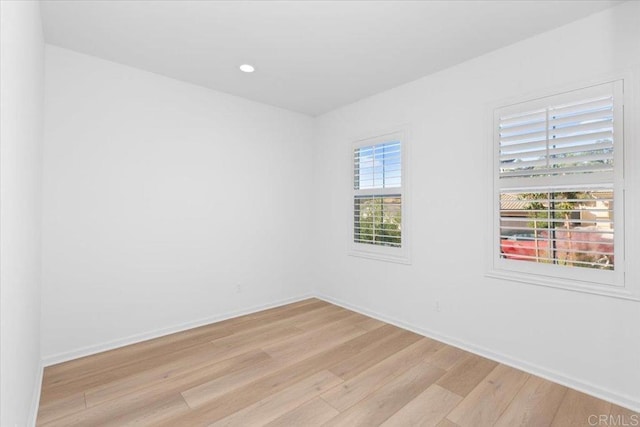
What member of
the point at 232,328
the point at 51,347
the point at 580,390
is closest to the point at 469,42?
the point at 580,390

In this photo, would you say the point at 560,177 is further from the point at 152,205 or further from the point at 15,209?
the point at 152,205

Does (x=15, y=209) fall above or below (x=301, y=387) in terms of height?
above

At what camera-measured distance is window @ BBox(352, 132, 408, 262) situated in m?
3.39

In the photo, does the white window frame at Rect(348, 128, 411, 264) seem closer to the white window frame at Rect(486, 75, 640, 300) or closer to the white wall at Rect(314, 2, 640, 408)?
the white wall at Rect(314, 2, 640, 408)

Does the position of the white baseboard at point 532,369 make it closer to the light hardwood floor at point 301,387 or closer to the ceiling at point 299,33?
the light hardwood floor at point 301,387

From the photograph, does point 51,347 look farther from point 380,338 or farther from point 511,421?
point 511,421

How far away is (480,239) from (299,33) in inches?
92.2

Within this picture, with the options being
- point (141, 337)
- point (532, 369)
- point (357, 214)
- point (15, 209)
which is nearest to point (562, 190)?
point (532, 369)

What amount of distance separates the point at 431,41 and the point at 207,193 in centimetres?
268

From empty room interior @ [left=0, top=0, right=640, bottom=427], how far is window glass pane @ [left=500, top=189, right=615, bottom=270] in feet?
0.05

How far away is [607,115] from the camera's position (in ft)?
6.88

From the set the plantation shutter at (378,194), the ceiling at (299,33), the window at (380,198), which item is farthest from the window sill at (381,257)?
the ceiling at (299,33)

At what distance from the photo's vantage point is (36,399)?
200 cm

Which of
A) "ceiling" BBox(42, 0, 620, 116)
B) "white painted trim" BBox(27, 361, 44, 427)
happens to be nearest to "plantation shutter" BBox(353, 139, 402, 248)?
"ceiling" BBox(42, 0, 620, 116)
